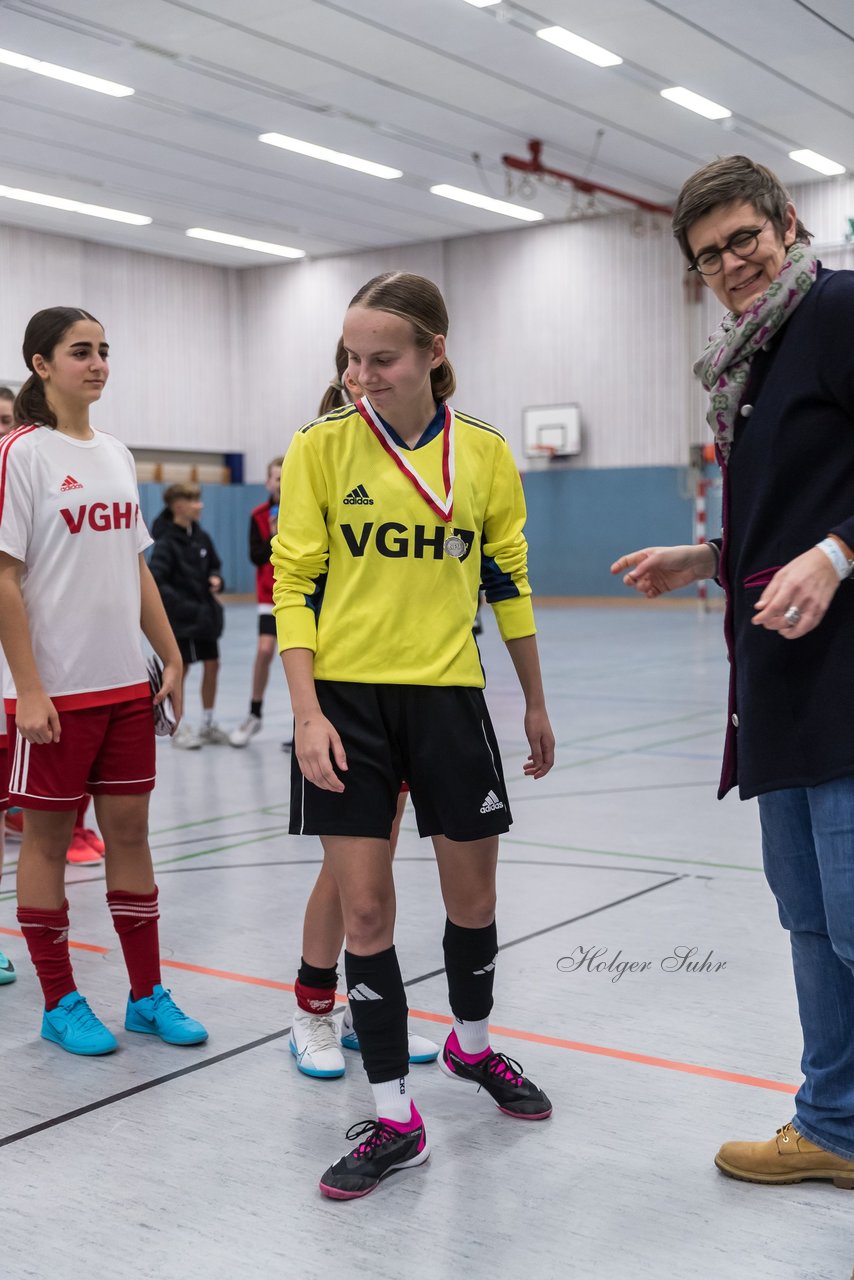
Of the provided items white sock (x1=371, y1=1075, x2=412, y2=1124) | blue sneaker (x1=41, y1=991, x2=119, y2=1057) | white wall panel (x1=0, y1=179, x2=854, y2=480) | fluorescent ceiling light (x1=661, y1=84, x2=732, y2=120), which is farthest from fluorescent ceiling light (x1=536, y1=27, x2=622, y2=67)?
white sock (x1=371, y1=1075, x2=412, y2=1124)

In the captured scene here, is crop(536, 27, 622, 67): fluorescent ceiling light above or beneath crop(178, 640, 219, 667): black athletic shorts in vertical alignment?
above

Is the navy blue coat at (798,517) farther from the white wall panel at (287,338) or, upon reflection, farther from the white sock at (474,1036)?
the white wall panel at (287,338)

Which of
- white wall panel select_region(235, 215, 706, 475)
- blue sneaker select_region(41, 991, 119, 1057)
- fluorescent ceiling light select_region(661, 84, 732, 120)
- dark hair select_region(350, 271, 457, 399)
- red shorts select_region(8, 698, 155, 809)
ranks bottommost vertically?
blue sneaker select_region(41, 991, 119, 1057)

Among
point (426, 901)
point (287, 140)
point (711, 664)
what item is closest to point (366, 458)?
point (426, 901)

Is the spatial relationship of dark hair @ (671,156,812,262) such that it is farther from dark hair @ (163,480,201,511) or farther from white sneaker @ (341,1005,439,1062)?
dark hair @ (163,480,201,511)

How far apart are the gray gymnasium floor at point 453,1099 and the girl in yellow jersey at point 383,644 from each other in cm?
20

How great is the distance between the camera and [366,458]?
252 cm

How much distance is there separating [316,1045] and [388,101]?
14478 millimetres

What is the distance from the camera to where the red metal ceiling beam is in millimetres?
17578

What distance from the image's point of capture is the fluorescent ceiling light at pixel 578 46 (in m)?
13.3

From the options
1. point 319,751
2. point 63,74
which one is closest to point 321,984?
point 319,751

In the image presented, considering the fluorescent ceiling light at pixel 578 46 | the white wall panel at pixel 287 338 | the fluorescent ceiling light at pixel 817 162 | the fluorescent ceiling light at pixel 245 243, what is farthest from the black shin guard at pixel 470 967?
the white wall panel at pixel 287 338

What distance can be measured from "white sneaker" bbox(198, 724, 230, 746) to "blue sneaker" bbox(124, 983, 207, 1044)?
4883 millimetres

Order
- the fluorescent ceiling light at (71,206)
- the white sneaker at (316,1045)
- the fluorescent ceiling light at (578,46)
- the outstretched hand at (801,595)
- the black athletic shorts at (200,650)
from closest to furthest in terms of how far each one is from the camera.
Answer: the outstretched hand at (801,595), the white sneaker at (316,1045), the black athletic shorts at (200,650), the fluorescent ceiling light at (578,46), the fluorescent ceiling light at (71,206)
